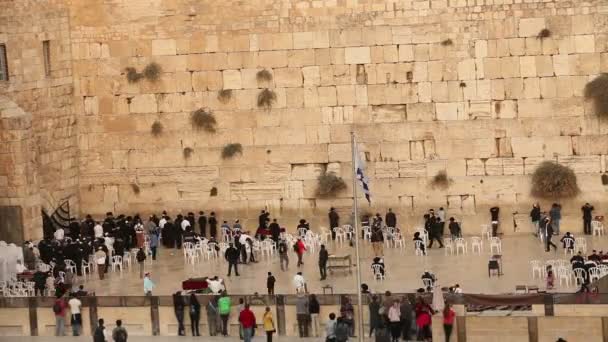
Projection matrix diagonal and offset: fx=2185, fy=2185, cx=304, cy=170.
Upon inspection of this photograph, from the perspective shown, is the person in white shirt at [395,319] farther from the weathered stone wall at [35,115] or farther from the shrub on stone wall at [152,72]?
the shrub on stone wall at [152,72]

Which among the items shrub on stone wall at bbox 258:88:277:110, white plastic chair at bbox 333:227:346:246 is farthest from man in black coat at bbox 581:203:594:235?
shrub on stone wall at bbox 258:88:277:110

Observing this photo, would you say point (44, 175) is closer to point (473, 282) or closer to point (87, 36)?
point (87, 36)

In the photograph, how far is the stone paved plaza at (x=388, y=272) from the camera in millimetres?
43188

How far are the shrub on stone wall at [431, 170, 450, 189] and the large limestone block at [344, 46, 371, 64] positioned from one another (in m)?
2.98

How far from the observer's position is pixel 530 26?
4791cm

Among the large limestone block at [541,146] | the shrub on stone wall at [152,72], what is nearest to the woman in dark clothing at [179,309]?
the shrub on stone wall at [152,72]

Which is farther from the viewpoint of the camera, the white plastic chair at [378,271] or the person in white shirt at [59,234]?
the person in white shirt at [59,234]

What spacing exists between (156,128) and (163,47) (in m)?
Answer: 1.87

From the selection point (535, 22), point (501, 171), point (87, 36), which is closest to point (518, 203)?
point (501, 171)

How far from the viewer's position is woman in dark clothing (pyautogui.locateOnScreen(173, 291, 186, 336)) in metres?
41.0

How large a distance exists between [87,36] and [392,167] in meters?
7.65

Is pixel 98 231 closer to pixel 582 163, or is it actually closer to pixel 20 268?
pixel 20 268

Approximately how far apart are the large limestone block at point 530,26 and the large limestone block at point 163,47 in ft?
26.0

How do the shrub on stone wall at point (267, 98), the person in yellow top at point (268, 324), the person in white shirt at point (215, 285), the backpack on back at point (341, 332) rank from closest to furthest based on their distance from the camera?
the backpack on back at point (341, 332), the person in yellow top at point (268, 324), the person in white shirt at point (215, 285), the shrub on stone wall at point (267, 98)
